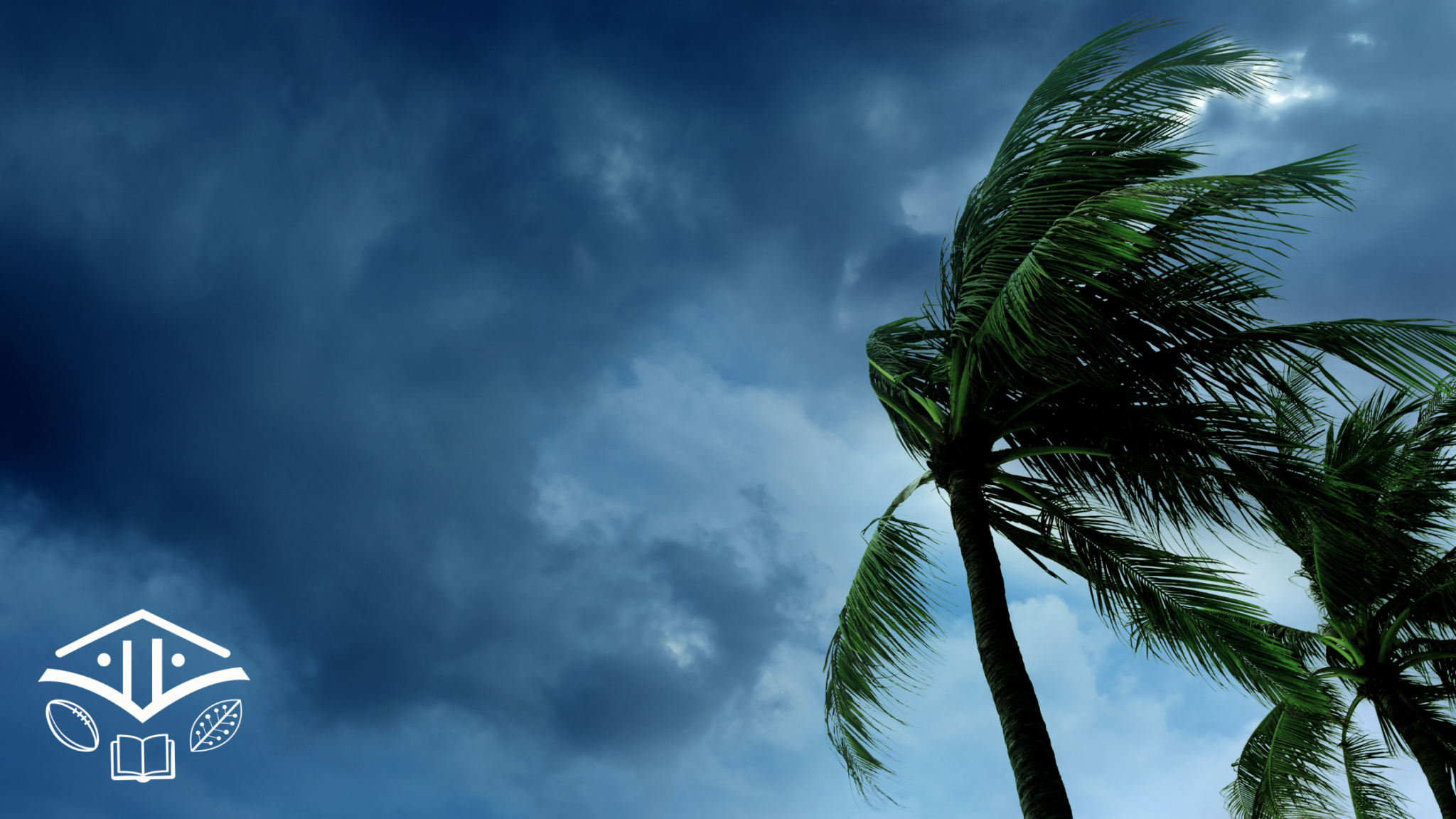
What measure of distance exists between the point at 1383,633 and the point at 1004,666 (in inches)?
310

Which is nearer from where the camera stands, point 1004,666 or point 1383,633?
point 1004,666

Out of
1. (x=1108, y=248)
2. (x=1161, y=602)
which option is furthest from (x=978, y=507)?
(x=1108, y=248)

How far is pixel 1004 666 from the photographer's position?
579 cm

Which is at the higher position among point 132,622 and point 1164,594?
point 132,622

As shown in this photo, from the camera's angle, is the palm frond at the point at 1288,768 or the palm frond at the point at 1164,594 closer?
the palm frond at the point at 1164,594

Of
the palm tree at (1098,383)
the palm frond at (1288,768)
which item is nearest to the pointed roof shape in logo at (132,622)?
the palm tree at (1098,383)

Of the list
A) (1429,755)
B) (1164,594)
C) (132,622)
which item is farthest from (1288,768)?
(132,622)

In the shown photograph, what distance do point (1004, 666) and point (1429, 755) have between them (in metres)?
7.95

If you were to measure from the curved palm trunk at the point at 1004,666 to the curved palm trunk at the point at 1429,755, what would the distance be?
24.6 feet

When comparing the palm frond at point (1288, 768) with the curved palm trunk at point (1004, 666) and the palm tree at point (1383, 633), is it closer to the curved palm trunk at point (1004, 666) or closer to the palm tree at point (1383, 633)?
the palm tree at point (1383, 633)

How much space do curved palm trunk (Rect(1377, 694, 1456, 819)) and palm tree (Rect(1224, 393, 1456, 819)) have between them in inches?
0.5

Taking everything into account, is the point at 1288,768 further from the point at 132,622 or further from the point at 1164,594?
the point at 132,622

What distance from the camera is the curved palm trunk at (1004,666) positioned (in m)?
5.18

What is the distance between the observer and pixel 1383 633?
10352mm
